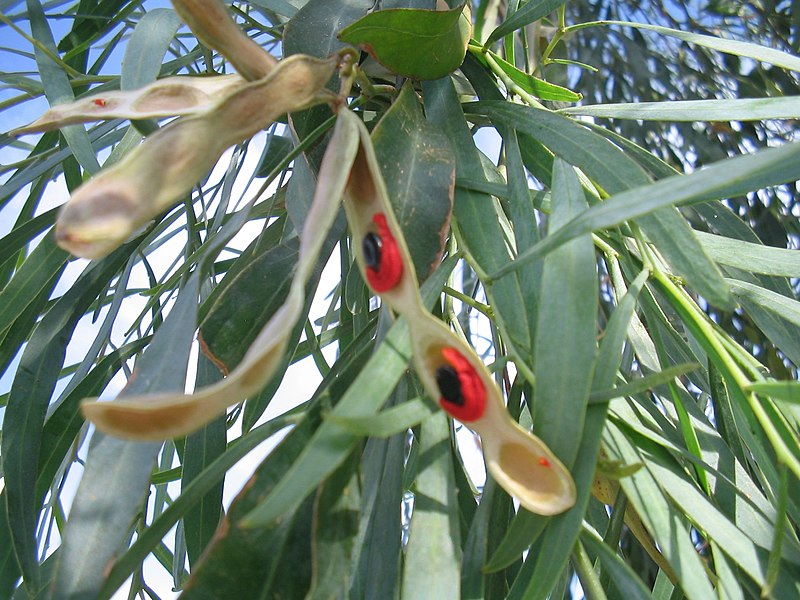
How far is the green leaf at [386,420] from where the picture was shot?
0.29 meters

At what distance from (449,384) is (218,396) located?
0.10 m

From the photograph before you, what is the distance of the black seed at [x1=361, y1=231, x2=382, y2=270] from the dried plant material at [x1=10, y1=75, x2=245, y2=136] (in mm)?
99

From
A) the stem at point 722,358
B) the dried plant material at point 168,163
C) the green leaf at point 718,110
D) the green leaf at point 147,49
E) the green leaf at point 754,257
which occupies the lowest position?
the green leaf at point 754,257

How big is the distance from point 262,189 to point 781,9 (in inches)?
70.9

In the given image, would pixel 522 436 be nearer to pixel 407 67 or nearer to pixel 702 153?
→ pixel 407 67

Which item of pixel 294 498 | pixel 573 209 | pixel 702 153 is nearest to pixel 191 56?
pixel 573 209

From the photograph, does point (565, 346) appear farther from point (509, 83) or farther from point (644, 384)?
point (509, 83)

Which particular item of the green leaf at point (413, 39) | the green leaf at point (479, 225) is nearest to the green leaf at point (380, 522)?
the green leaf at point (479, 225)

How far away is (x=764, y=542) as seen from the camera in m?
0.45

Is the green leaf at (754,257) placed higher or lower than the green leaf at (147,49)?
lower

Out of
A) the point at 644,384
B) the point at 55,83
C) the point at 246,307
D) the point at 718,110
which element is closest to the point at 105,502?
the point at 246,307

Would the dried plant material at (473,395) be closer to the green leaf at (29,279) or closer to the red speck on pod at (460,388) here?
the red speck on pod at (460,388)

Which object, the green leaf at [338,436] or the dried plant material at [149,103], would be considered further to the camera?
the dried plant material at [149,103]

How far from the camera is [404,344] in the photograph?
1.17 feet
